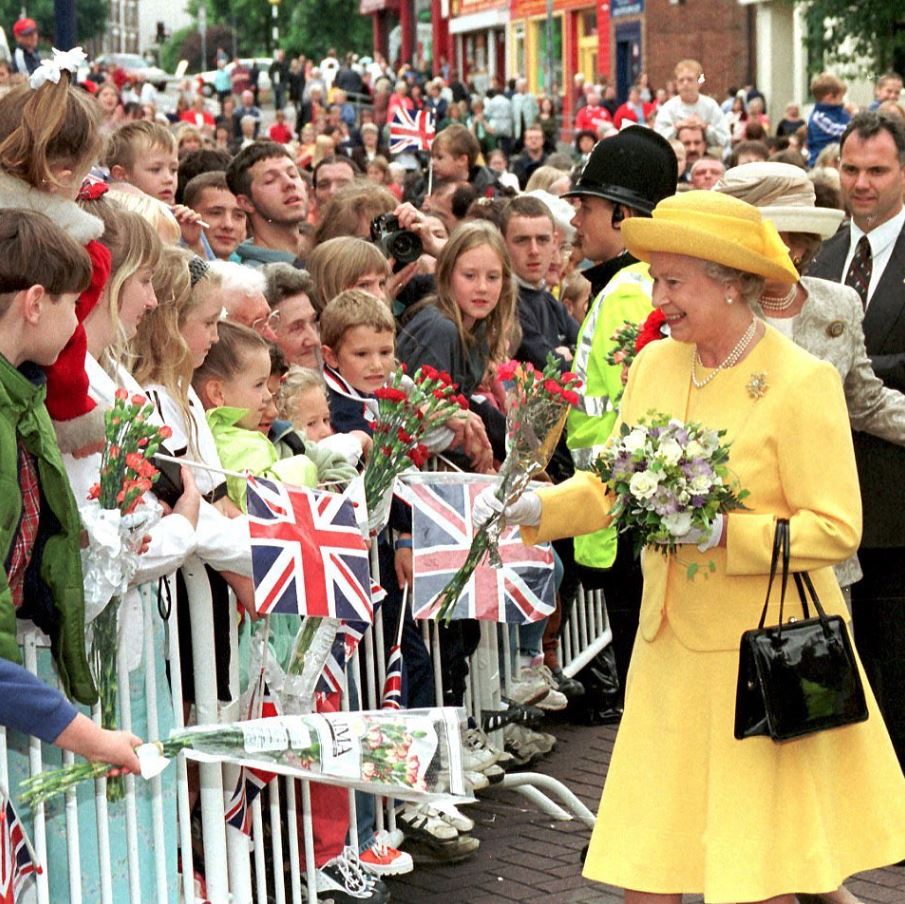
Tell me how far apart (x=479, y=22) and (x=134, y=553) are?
72333mm

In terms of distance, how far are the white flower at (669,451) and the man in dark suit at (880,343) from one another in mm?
1928

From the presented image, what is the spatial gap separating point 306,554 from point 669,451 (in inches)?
38.2

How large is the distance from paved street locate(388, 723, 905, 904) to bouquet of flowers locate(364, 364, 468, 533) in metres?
1.29

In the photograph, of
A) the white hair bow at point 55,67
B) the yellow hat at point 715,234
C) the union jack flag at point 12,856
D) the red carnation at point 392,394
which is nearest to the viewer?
the union jack flag at point 12,856

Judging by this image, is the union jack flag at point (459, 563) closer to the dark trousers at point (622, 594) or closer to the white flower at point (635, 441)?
the dark trousers at point (622, 594)

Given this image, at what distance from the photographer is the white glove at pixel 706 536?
4.43 meters

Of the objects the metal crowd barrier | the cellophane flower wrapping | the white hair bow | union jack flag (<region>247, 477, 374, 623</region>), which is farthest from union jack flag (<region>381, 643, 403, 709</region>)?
the white hair bow

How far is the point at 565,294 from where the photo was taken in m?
9.77

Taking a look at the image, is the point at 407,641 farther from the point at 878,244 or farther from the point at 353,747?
the point at 878,244

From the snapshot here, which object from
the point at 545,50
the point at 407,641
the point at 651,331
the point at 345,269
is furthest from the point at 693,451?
the point at 545,50

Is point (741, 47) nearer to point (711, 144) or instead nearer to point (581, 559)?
point (711, 144)

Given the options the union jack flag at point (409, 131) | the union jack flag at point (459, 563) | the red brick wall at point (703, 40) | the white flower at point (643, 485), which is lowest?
the union jack flag at point (459, 563)

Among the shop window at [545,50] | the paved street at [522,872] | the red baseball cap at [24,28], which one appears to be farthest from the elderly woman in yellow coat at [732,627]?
the shop window at [545,50]

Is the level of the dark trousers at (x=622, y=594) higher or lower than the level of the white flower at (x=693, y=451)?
lower
